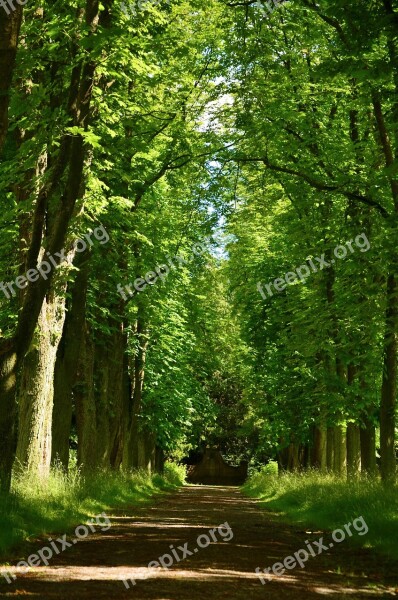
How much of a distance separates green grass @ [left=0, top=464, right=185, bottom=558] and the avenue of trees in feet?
2.01

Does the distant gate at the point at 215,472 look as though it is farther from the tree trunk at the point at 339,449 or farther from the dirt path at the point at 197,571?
the dirt path at the point at 197,571

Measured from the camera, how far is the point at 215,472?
229ft

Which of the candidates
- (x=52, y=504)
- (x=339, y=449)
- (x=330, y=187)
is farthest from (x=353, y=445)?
(x=52, y=504)

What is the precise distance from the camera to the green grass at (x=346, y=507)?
437 inches

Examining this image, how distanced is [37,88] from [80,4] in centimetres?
137

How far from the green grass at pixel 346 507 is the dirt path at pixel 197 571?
1.22 ft

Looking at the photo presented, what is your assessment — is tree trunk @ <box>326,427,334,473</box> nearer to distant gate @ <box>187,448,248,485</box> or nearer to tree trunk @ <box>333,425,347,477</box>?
tree trunk @ <box>333,425,347,477</box>

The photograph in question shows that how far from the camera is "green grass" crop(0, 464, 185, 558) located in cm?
1027

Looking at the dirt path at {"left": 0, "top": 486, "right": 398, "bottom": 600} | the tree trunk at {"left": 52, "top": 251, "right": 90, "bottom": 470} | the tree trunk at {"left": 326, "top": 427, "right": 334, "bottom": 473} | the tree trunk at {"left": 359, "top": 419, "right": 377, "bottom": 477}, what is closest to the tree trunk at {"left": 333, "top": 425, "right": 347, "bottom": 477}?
the tree trunk at {"left": 326, "top": 427, "right": 334, "bottom": 473}

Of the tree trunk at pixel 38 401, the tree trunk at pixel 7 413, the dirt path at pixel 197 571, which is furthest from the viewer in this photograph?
the tree trunk at pixel 38 401

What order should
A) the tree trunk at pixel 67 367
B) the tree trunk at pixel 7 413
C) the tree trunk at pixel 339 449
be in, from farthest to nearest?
the tree trunk at pixel 339 449, the tree trunk at pixel 67 367, the tree trunk at pixel 7 413

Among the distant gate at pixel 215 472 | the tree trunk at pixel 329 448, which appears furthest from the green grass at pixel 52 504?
the distant gate at pixel 215 472

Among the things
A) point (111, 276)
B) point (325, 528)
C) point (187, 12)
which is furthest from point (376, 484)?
point (187, 12)

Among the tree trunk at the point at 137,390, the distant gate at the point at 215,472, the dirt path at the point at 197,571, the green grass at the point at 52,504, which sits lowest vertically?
the dirt path at the point at 197,571
